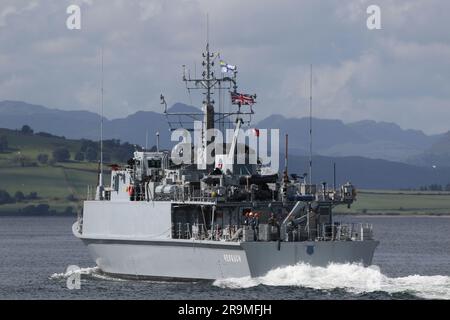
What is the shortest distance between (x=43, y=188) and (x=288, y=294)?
13920 cm

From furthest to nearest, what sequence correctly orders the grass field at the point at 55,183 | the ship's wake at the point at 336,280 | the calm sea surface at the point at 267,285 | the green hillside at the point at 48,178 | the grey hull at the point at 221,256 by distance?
1. the green hillside at the point at 48,178
2. the grass field at the point at 55,183
3. the grey hull at the point at 221,256
4. the ship's wake at the point at 336,280
5. the calm sea surface at the point at 267,285

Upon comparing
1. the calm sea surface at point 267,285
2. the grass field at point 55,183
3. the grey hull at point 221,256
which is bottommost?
the calm sea surface at point 267,285

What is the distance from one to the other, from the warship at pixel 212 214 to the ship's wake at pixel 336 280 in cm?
29

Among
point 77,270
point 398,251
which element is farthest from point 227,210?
point 398,251

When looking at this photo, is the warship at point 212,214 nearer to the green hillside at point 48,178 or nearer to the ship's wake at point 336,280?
the ship's wake at point 336,280

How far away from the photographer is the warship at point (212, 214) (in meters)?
48.2

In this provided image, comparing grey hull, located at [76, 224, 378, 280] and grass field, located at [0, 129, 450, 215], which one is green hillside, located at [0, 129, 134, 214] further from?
grey hull, located at [76, 224, 378, 280]

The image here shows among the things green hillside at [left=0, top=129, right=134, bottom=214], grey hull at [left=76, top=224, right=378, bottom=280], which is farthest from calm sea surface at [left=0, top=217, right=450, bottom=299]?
green hillside at [left=0, top=129, right=134, bottom=214]

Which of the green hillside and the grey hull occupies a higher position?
the green hillside

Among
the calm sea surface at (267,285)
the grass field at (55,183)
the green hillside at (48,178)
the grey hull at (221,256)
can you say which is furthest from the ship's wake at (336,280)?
the green hillside at (48,178)

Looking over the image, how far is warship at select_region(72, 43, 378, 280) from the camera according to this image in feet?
158

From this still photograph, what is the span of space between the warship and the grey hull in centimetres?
4

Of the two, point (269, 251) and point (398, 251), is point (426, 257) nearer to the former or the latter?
point (398, 251)

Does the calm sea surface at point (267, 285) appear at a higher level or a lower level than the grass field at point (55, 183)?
lower
